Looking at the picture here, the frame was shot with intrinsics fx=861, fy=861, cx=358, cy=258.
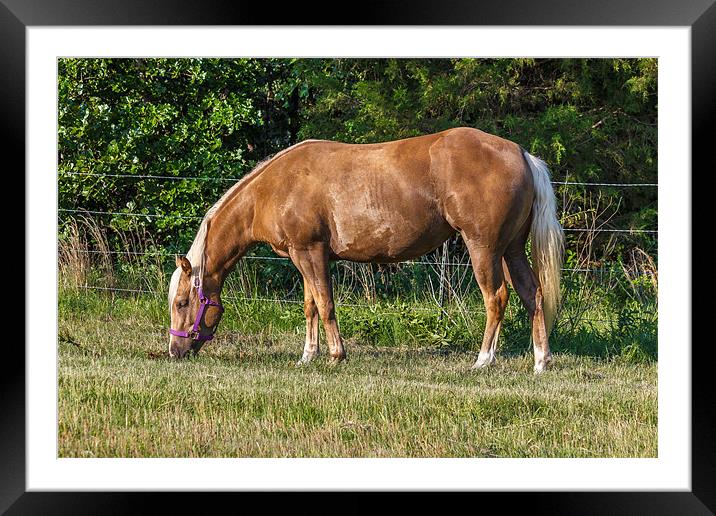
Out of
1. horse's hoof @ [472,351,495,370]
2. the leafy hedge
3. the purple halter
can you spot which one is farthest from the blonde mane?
horse's hoof @ [472,351,495,370]

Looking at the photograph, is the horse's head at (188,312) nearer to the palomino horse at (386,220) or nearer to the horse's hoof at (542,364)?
the palomino horse at (386,220)

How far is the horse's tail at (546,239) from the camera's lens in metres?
7.13

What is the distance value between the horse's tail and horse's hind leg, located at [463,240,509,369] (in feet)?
1.07

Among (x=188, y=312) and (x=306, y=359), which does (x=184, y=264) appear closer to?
(x=188, y=312)

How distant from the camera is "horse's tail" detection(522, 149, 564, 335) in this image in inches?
281

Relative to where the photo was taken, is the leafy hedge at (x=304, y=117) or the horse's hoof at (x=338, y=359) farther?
the leafy hedge at (x=304, y=117)

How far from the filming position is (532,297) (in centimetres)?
733

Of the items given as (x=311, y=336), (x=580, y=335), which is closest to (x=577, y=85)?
(x=580, y=335)

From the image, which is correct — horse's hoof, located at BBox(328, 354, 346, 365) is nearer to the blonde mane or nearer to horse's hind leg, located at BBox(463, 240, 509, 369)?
horse's hind leg, located at BBox(463, 240, 509, 369)

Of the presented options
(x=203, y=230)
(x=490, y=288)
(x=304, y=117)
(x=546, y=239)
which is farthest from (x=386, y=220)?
(x=304, y=117)

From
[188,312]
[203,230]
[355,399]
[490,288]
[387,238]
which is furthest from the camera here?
[203,230]

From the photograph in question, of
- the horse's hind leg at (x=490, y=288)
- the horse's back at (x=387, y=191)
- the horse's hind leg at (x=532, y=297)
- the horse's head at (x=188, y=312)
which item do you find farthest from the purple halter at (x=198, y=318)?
the horse's hind leg at (x=532, y=297)

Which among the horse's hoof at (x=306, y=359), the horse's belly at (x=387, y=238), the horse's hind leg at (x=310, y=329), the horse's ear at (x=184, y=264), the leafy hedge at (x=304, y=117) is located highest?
the leafy hedge at (x=304, y=117)

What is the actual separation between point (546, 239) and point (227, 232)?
2.75 m
